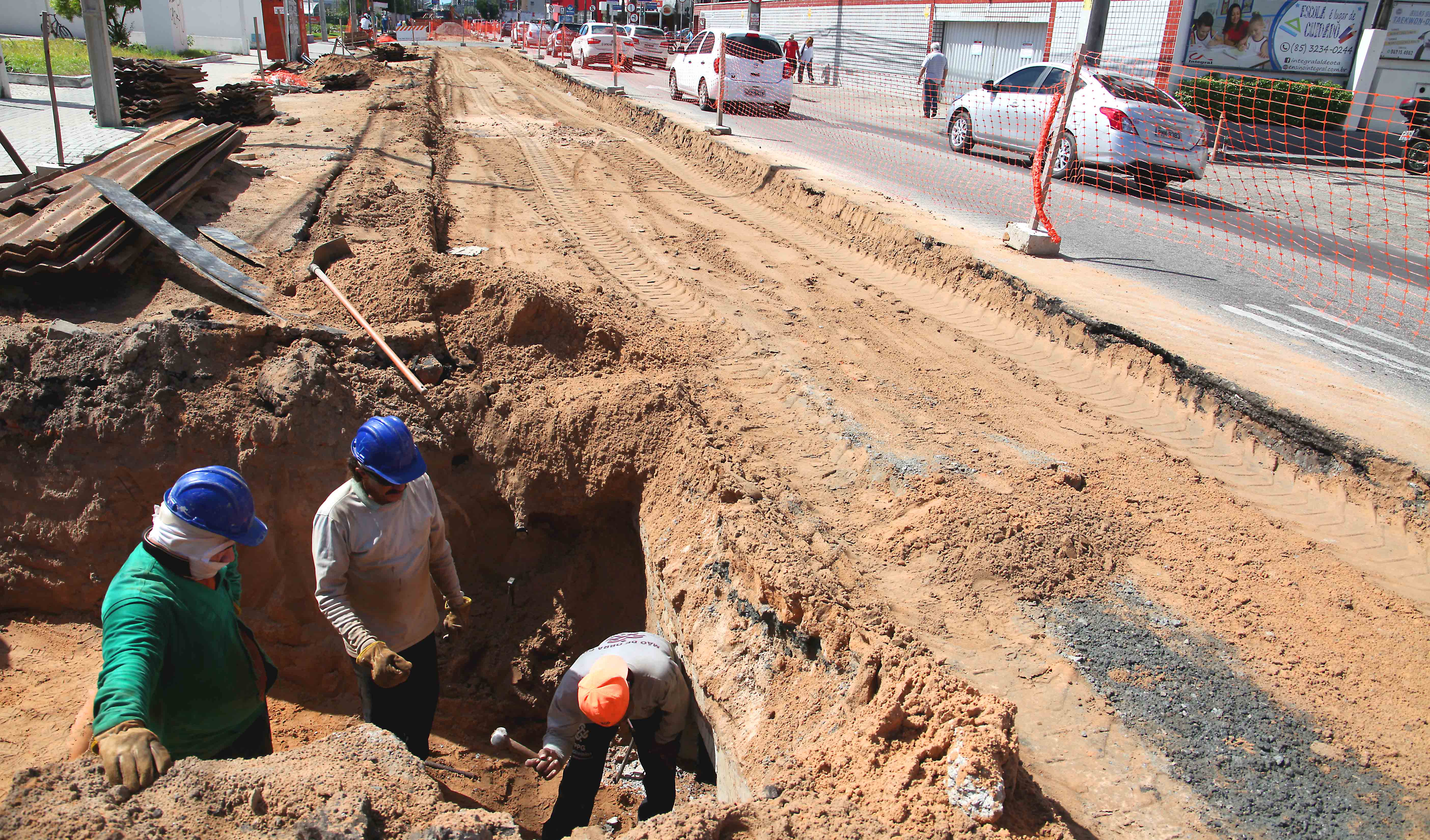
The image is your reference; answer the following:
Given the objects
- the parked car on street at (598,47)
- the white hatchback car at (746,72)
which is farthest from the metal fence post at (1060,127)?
the parked car on street at (598,47)

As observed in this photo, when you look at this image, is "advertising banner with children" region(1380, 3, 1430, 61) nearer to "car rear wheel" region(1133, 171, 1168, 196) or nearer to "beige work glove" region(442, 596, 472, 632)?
"car rear wheel" region(1133, 171, 1168, 196)

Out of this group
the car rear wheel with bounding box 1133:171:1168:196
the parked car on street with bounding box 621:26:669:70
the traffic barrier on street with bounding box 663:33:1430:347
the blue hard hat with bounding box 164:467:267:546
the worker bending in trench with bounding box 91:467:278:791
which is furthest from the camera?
the parked car on street with bounding box 621:26:669:70

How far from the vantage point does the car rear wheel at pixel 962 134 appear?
50.8 feet

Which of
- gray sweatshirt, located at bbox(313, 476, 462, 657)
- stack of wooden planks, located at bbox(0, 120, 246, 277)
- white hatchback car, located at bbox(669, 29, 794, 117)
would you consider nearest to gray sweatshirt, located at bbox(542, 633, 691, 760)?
gray sweatshirt, located at bbox(313, 476, 462, 657)

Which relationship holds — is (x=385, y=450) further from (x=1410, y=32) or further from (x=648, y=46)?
(x=648, y=46)

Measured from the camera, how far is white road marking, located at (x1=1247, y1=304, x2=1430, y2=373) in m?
6.99

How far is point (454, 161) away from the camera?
45.0 ft

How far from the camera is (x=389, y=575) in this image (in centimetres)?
365

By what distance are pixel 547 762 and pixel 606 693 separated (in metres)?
0.54

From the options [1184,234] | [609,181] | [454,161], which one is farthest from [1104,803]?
[454,161]

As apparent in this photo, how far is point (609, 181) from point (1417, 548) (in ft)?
35.5

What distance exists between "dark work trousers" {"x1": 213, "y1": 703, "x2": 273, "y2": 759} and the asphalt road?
7.74 meters

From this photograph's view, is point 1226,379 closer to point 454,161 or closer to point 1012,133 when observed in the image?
point 1012,133

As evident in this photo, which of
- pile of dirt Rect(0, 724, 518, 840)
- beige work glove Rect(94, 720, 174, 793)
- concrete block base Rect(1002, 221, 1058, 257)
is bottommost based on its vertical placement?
pile of dirt Rect(0, 724, 518, 840)
